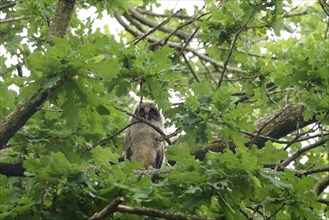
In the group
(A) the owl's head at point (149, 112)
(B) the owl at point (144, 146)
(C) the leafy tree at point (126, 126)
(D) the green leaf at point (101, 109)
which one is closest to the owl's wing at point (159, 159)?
(B) the owl at point (144, 146)

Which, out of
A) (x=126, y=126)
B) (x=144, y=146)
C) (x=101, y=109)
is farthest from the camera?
(x=144, y=146)

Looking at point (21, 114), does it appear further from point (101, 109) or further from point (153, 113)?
point (153, 113)

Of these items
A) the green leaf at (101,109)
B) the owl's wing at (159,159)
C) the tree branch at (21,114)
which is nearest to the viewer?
the tree branch at (21,114)

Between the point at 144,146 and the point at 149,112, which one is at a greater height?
the point at 149,112

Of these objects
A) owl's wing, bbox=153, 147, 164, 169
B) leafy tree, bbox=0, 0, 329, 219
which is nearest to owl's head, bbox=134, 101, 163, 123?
owl's wing, bbox=153, 147, 164, 169

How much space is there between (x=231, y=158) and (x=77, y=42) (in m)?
1.24

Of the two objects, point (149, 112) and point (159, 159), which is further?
point (149, 112)

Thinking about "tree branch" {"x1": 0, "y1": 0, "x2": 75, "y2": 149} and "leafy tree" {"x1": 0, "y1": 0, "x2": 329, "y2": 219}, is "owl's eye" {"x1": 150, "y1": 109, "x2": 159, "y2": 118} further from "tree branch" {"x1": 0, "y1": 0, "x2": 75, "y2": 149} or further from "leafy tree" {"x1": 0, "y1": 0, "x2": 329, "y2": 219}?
"tree branch" {"x1": 0, "y1": 0, "x2": 75, "y2": 149}

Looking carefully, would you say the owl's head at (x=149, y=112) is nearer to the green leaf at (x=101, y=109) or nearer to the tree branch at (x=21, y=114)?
the tree branch at (x=21, y=114)

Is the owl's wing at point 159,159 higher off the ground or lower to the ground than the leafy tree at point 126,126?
higher

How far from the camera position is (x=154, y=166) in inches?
292

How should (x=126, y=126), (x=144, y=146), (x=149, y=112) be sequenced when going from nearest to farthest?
(x=126, y=126)
(x=144, y=146)
(x=149, y=112)

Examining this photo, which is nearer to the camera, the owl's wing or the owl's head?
the owl's wing

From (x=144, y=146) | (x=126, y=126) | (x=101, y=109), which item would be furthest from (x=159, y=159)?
(x=101, y=109)
